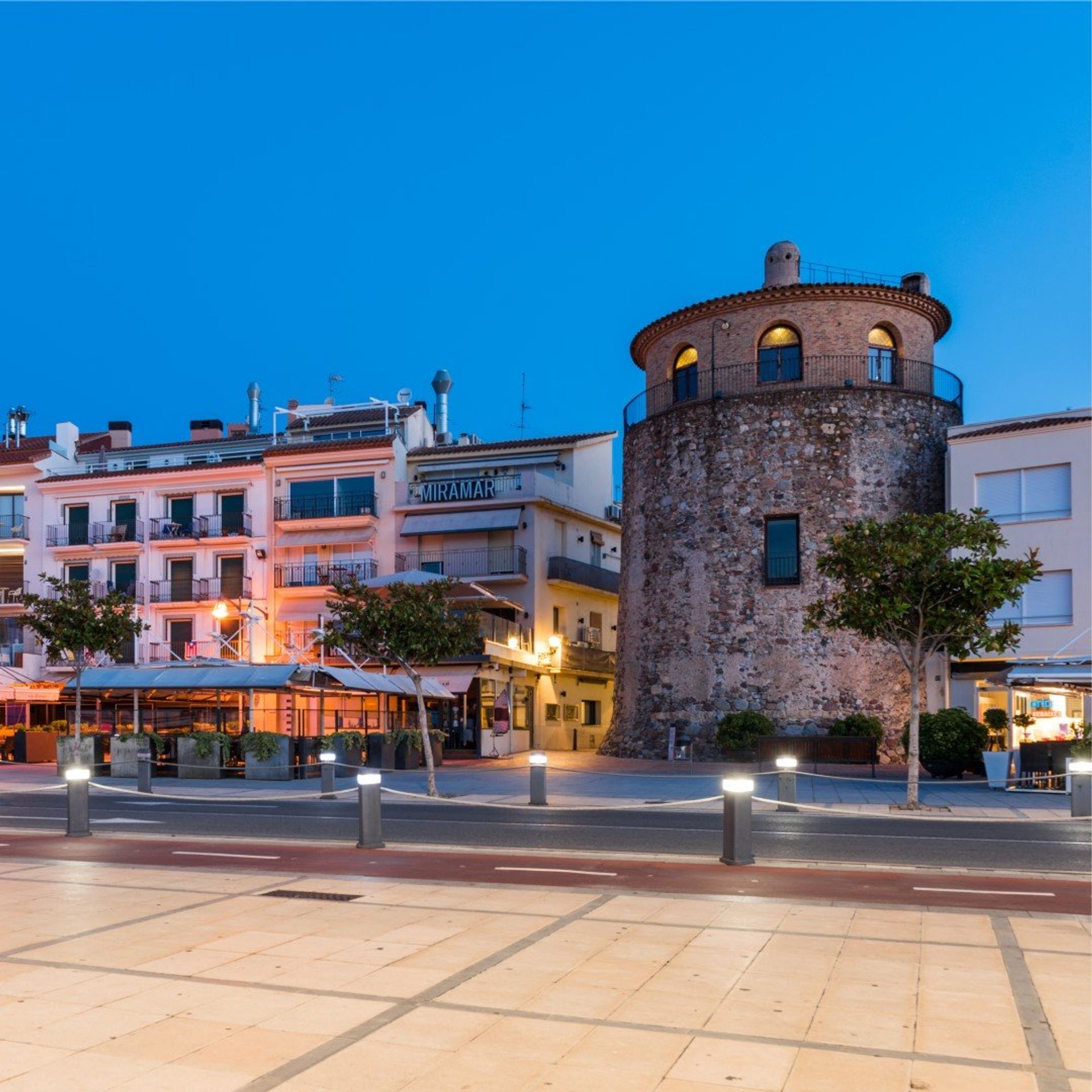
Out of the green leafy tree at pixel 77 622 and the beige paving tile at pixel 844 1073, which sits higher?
the green leafy tree at pixel 77 622

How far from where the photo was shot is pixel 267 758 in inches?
1100

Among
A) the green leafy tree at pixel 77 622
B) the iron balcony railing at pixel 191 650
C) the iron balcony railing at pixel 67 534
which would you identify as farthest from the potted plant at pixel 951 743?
the iron balcony railing at pixel 67 534

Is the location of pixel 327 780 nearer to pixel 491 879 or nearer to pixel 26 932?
pixel 491 879

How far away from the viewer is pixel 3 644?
4862cm

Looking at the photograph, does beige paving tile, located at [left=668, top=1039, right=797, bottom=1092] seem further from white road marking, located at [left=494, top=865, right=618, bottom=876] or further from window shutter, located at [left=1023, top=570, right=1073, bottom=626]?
window shutter, located at [left=1023, top=570, right=1073, bottom=626]

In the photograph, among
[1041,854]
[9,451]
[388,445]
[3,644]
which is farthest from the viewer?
[9,451]

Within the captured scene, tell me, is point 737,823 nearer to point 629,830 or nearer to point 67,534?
point 629,830

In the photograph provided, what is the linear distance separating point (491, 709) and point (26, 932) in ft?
102

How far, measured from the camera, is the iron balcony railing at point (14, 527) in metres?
49.9

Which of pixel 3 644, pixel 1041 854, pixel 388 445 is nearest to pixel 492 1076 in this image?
pixel 1041 854

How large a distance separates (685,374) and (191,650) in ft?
74.8

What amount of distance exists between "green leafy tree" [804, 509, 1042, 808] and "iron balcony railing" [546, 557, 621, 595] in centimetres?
2188

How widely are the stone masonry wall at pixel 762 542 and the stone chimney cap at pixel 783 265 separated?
5400 millimetres

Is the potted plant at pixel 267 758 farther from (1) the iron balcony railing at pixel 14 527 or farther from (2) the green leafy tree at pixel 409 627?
(1) the iron balcony railing at pixel 14 527
